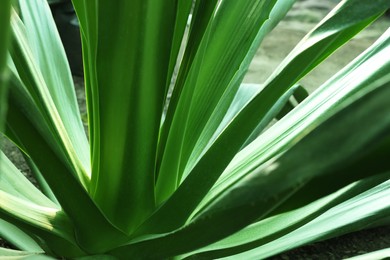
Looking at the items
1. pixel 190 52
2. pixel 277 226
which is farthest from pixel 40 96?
pixel 277 226

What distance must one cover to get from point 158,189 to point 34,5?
37cm

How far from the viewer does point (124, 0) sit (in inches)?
22.5

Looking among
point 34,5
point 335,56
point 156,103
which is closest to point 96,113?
point 156,103

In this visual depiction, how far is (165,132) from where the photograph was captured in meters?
0.77

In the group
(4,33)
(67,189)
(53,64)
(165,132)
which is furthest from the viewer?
(53,64)

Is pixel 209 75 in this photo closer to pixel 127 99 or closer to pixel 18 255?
pixel 127 99

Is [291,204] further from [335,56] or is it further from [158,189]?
[335,56]

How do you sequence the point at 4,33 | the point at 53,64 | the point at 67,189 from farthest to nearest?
the point at 53,64, the point at 67,189, the point at 4,33

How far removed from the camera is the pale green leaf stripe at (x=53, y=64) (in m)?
0.91

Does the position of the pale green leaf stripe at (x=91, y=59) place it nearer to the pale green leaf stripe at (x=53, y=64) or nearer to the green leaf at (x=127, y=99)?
the green leaf at (x=127, y=99)

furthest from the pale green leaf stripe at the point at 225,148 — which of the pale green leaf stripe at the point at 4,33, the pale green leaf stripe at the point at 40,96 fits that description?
the pale green leaf stripe at the point at 4,33

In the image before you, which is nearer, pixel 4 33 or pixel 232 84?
pixel 4 33

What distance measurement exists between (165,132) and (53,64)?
0.28 metres

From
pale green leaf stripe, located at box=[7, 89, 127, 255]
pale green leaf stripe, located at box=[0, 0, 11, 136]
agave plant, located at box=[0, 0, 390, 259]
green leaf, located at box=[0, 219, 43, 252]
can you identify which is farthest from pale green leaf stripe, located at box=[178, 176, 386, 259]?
pale green leaf stripe, located at box=[0, 0, 11, 136]
